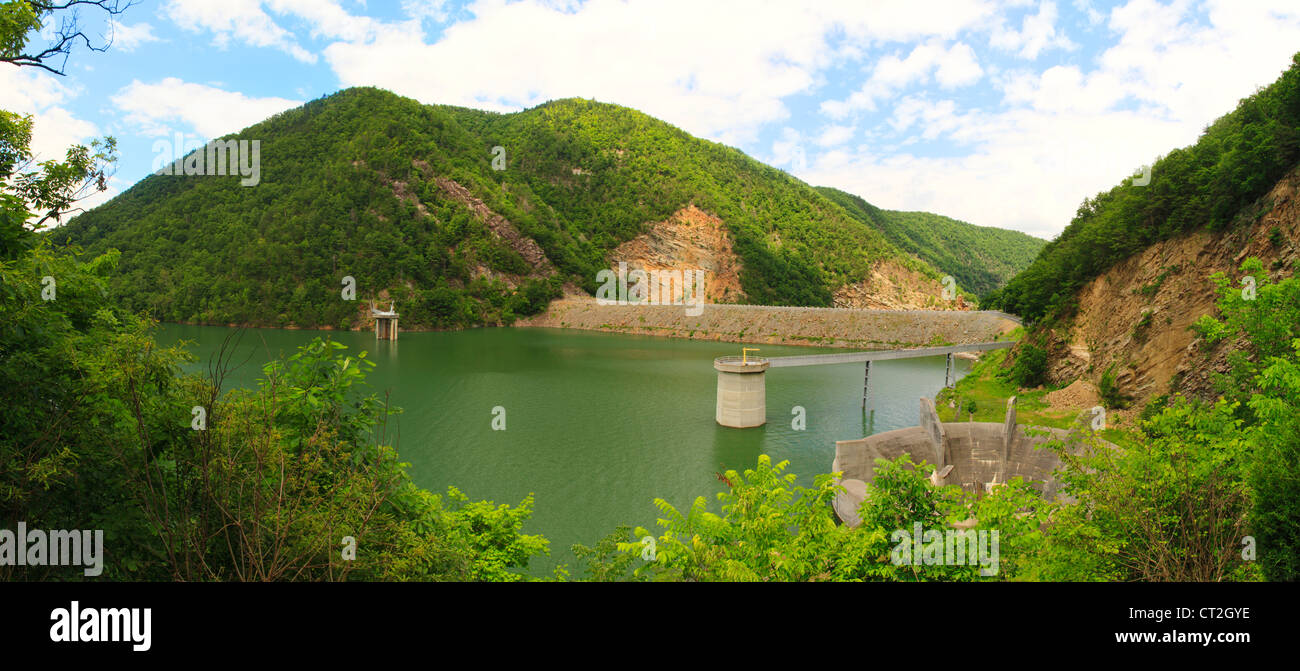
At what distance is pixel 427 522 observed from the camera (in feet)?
24.2

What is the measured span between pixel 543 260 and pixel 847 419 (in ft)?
262

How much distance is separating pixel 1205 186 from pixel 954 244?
17248 cm

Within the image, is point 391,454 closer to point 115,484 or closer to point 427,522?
point 427,522

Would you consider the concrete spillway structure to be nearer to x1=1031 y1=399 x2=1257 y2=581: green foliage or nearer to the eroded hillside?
the eroded hillside

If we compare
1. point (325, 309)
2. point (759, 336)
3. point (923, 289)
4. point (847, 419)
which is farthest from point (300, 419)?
point (923, 289)

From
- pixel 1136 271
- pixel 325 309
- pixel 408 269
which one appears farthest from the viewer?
pixel 408 269

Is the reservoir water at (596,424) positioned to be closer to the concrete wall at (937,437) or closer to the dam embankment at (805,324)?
the concrete wall at (937,437)
